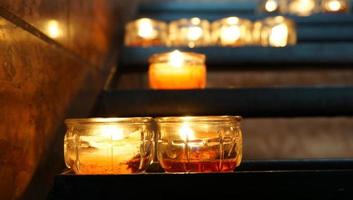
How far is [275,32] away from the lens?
2.38m

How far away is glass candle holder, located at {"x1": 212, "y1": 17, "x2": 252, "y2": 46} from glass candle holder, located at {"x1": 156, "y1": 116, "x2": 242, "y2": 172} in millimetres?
1303

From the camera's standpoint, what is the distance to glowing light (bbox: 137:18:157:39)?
7.64 feet

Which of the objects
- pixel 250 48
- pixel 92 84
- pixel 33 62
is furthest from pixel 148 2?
pixel 33 62

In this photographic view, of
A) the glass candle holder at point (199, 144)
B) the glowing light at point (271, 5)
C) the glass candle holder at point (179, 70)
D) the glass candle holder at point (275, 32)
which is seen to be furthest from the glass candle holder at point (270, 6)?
the glass candle holder at point (199, 144)

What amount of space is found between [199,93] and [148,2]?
1514mm

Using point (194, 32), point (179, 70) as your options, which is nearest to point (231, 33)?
point (194, 32)

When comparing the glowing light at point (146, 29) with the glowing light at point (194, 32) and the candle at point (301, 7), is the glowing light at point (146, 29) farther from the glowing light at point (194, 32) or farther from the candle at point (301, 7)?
the candle at point (301, 7)

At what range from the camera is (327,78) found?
2127mm

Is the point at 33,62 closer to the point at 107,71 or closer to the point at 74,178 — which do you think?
the point at 74,178

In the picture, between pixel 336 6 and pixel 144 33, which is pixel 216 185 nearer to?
pixel 144 33

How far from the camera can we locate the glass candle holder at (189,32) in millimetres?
2459

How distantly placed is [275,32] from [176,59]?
31.1 inches

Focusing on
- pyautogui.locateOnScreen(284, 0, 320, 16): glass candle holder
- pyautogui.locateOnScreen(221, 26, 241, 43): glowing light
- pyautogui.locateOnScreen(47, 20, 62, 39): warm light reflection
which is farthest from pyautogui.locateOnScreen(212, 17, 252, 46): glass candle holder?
pyautogui.locateOnScreen(47, 20, 62, 39): warm light reflection

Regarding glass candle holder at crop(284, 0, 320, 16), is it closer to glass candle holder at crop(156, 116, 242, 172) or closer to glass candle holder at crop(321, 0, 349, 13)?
glass candle holder at crop(321, 0, 349, 13)
